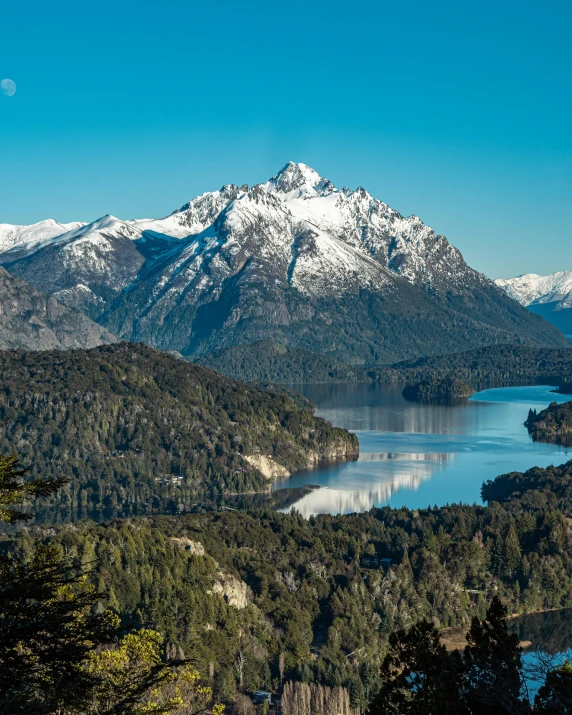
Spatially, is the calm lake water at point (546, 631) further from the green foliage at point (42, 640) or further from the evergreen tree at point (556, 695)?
the green foliage at point (42, 640)

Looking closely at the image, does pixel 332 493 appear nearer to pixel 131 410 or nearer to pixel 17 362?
pixel 131 410

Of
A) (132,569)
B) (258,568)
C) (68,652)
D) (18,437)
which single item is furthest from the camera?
(18,437)

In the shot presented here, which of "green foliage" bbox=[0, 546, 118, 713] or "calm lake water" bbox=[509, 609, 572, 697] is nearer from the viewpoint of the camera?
"green foliage" bbox=[0, 546, 118, 713]

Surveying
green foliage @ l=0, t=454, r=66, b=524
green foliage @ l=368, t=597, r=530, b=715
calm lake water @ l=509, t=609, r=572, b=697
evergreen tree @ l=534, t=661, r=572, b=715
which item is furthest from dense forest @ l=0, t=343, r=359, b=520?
green foliage @ l=0, t=454, r=66, b=524

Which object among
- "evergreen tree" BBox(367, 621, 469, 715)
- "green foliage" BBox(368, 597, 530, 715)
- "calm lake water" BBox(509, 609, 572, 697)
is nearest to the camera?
"green foliage" BBox(368, 597, 530, 715)

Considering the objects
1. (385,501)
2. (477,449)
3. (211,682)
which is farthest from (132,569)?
(477,449)

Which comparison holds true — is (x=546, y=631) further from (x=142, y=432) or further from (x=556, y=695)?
(x=142, y=432)

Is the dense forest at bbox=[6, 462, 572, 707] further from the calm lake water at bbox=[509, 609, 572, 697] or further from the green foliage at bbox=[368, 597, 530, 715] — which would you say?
the green foliage at bbox=[368, 597, 530, 715]
